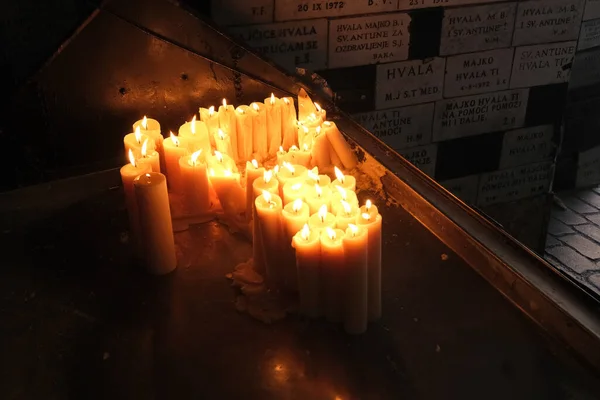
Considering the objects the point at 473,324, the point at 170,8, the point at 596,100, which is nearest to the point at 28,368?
the point at 473,324

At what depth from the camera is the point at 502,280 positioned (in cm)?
146

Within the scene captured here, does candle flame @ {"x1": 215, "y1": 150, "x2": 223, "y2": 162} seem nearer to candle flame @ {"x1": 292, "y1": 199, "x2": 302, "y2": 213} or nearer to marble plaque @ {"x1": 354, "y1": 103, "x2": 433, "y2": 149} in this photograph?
candle flame @ {"x1": 292, "y1": 199, "x2": 302, "y2": 213}

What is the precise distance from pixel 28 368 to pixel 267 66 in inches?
52.2

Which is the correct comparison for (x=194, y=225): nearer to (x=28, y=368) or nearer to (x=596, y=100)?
(x=28, y=368)

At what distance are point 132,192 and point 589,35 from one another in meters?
3.16

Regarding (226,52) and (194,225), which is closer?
(194,225)

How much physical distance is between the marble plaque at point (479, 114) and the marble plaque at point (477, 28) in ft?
0.90

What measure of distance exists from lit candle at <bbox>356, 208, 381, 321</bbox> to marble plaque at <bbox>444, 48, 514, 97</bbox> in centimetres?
194

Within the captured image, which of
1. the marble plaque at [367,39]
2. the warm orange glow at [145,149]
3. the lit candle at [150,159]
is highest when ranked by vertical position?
the marble plaque at [367,39]

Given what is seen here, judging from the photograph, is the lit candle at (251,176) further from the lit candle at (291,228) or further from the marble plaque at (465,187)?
the marble plaque at (465,187)

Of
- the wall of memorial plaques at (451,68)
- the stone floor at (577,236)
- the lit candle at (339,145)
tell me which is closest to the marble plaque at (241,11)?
the wall of memorial plaques at (451,68)

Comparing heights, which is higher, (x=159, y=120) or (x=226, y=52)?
(x=226, y=52)

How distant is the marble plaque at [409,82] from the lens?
2949mm

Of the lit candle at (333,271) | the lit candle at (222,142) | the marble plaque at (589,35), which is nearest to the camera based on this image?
the lit candle at (333,271)
